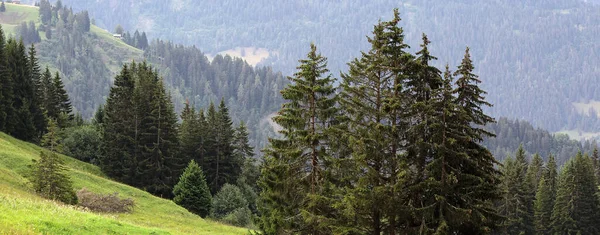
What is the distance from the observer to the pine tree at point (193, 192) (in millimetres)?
64438

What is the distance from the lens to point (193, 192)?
64875 mm

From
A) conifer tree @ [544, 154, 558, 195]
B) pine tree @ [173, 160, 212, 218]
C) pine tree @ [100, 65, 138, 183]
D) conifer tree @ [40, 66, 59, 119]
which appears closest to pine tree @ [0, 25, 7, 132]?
pine tree @ [100, 65, 138, 183]

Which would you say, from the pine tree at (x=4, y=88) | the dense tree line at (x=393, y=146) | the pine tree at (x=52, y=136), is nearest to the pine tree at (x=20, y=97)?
the pine tree at (x=4, y=88)

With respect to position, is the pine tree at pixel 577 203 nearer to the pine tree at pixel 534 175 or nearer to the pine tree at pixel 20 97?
the pine tree at pixel 534 175

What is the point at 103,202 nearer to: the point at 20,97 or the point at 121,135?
the point at 121,135

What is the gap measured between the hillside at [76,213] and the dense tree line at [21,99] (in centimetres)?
882

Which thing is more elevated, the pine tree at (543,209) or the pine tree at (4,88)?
the pine tree at (4,88)

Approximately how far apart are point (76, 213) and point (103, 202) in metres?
20.3

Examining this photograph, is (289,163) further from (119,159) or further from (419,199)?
(119,159)

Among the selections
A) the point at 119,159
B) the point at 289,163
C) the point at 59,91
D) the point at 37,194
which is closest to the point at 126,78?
the point at 119,159

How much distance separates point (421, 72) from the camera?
91.8 ft

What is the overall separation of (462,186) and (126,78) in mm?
61122

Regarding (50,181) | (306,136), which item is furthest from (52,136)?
(306,136)

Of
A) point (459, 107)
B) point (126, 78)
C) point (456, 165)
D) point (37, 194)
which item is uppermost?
point (126, 78)
